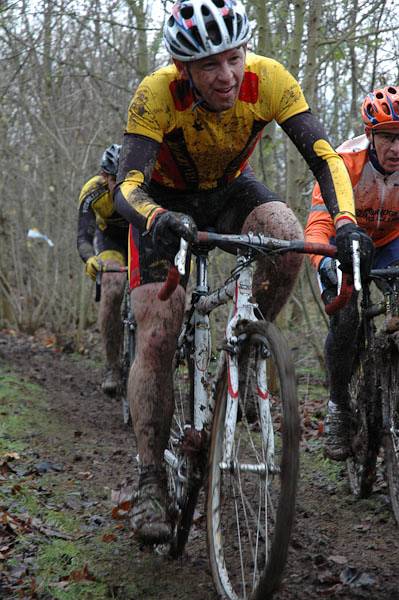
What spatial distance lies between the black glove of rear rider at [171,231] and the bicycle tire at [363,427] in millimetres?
1822

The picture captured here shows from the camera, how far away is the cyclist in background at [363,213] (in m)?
4.64

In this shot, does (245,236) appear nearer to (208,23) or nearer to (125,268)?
(208,23)

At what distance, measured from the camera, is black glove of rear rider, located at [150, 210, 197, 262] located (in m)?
3.04

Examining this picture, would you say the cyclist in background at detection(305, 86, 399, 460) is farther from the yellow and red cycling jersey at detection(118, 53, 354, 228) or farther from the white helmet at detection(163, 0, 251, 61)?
the white helmet at detection(163, 0, 251, 61)

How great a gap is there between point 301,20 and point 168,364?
5285 mm

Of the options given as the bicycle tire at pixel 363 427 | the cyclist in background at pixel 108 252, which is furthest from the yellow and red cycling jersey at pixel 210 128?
the cyclist in background at pixel 108 252

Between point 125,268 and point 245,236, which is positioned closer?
point 245,236

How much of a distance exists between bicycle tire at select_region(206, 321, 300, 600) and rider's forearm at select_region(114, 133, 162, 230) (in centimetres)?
75

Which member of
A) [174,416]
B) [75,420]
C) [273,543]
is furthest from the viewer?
[75,420]

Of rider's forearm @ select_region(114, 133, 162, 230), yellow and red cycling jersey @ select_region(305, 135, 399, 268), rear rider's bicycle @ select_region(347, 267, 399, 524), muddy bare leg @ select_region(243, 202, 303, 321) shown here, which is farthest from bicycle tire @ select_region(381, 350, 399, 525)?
rider's forearm @ select_region(114, 133, 162, 230)

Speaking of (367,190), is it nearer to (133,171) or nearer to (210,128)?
(210,128)

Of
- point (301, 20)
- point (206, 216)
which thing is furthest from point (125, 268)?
point (206, 216)

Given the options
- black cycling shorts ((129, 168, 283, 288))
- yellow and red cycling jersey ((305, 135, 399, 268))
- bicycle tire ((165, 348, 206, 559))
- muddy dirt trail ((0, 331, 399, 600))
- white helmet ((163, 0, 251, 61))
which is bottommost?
muddy dirt trail ((0, 331, 399, 600))

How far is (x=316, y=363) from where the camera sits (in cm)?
1027
